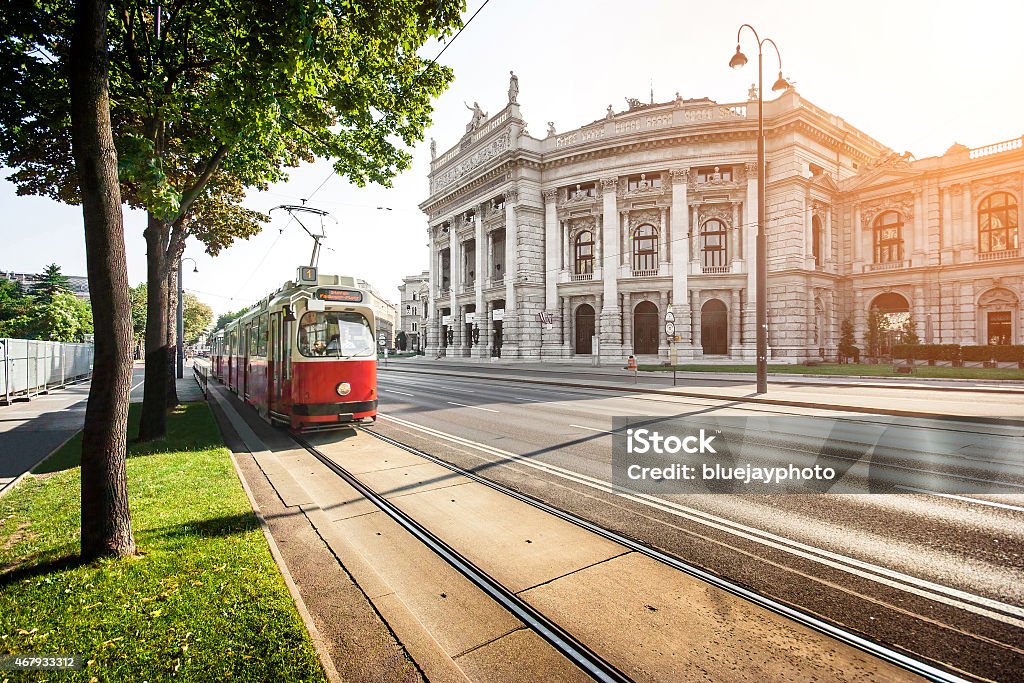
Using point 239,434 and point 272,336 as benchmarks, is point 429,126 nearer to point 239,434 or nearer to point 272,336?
point 272,336

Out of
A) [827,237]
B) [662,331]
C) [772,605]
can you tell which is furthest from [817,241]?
[772,605]

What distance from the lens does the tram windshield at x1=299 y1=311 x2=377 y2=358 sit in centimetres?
1088

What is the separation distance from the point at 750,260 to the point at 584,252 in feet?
43.5

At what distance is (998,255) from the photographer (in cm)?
3170

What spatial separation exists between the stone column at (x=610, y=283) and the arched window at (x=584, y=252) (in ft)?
6.68

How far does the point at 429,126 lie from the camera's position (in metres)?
9.98

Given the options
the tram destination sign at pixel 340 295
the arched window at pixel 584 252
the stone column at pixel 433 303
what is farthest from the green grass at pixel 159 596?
the stone column at pixel 433 303

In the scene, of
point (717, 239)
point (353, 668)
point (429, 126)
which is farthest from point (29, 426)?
point (717, 239)

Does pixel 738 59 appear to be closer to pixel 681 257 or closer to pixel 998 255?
pixel 681 257

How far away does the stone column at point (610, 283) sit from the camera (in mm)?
38906

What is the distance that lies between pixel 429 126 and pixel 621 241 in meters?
31.7

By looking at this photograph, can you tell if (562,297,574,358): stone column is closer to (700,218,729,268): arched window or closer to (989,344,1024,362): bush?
(700,218,729,268): arched window

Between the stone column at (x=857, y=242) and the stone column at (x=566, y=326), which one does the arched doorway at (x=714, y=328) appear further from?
the stone column at (x=857, y=242)

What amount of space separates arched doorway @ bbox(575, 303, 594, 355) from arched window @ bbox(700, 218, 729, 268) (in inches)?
387
